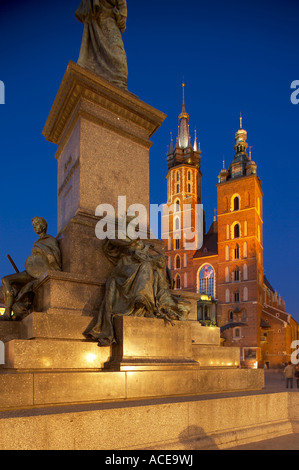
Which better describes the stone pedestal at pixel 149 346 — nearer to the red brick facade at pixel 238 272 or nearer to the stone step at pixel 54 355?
the stone step at pixel 54 355

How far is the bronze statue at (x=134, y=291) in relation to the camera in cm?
463

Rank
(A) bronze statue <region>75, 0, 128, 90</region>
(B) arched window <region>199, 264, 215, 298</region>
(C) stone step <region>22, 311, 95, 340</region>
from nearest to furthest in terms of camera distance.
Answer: (C) stone step <region>22, 311, 95, 340</region> → (A) bronze statue <region>75, 0, 128, 90</region> → (B) arched window <region>199, 264, 215, 298</region>

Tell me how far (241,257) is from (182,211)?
14809mm

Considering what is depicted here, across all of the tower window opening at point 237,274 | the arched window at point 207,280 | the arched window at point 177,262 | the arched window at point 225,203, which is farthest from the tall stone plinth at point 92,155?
the arched window at point 177,262

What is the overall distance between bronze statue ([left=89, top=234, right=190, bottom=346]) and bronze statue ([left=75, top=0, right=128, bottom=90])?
9.81ft

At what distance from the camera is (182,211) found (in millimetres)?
60250

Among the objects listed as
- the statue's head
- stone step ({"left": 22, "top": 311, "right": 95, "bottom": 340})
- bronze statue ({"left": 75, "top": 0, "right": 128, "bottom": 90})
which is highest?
bronze statue ({"left": 75, "top": 0, "right": 128, "bottom": 90})

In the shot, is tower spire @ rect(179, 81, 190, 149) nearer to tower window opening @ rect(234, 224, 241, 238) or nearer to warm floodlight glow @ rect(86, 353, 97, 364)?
tower window opening @ rect(234, 224, 241, 238)

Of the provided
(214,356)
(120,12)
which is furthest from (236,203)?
(214,356)

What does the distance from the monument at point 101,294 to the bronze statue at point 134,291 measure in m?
0.01

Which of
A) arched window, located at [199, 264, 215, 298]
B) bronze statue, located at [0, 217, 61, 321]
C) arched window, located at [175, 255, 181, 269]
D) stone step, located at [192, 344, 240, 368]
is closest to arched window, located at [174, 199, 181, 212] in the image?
arched window, located at [175, 255, 181, 269]

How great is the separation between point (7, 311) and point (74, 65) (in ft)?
11.6

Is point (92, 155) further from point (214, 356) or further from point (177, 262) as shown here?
point (177, 262)

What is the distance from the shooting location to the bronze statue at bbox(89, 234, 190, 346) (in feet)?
15.2
